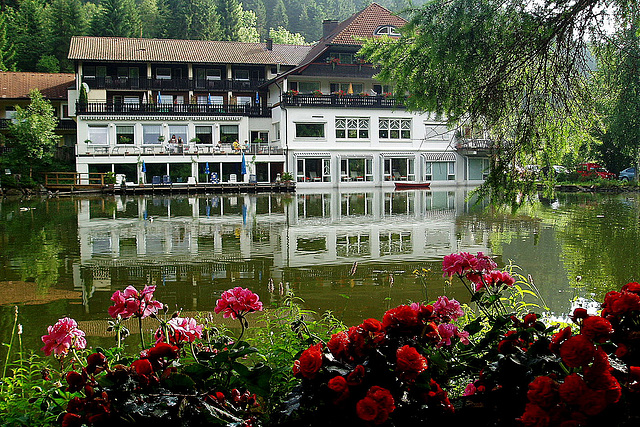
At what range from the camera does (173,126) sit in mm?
42469

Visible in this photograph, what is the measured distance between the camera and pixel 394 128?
44969mm

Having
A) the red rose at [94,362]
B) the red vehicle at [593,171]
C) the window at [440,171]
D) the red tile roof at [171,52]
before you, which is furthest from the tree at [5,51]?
the red rose at [94,362]

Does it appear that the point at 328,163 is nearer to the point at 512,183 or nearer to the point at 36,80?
the point at 36,80

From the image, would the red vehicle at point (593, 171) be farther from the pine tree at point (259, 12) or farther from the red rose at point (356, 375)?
the pine tree at point (259, 12)

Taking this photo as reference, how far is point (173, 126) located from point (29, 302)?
35628mm

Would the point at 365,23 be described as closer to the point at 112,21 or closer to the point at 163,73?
the point at 163,73

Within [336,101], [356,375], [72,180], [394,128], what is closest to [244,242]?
[356,375]

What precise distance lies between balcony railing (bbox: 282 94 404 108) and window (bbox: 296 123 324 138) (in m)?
1.36

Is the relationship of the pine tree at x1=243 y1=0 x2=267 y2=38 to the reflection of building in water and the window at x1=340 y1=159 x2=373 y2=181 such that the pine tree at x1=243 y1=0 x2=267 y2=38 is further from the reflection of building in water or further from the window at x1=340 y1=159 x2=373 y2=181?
the reflection of building in water

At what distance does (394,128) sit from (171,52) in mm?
17234

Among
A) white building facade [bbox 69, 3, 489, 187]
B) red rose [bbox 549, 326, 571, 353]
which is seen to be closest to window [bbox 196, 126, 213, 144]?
white building facade [bbox 69, 3, 489, 187]

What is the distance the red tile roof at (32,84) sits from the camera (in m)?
46.1

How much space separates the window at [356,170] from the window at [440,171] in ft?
14.0

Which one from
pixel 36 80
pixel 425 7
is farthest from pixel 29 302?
pixel 36 80
